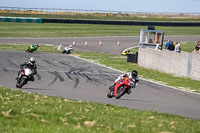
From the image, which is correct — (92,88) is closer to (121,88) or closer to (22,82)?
(121,88)

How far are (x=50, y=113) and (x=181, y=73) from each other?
17309 millimetres

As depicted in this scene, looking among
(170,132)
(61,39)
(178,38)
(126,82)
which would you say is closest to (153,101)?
(126,82)

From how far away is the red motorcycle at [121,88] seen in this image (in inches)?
639

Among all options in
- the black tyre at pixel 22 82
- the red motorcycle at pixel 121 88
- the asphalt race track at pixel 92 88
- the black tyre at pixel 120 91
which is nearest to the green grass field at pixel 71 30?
the asphalt race track at pixel 92 88

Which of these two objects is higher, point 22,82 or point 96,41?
point 22,82

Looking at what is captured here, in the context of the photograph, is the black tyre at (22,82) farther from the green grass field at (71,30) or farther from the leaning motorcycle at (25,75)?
the green grass field at (71,30)

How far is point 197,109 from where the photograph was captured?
15.4 metres

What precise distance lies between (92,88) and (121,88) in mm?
3122

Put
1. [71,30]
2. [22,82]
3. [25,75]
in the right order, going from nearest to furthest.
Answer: [25,75] < [22,82] < [71,30]

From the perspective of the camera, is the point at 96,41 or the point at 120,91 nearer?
the point at 120,91

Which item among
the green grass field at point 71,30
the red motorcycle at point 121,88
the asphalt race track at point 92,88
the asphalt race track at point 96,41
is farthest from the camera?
the green grass field at point 71,30

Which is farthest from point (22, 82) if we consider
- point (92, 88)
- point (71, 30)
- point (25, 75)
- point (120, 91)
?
point (71, 30)

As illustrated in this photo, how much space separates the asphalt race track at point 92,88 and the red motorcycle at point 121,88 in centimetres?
25

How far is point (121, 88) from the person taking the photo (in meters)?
16.6
